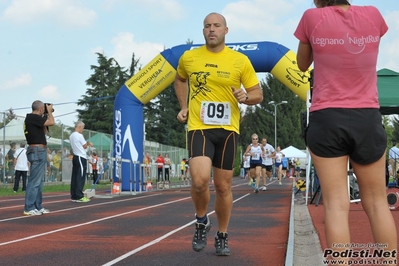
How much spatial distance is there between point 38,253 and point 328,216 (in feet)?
12.4

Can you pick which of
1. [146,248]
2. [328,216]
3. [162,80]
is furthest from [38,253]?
[162,80]

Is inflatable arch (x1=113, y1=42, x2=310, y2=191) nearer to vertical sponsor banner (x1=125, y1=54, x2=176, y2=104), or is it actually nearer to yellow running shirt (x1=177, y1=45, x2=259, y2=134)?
vertical sponsor banner (x1=125, y1=54, x2=176, y2=104)

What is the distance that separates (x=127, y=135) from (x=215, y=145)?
49.0 feet

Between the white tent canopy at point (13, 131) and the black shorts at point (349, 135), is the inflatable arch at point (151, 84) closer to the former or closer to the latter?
the white tent canopy at point (13, 131)

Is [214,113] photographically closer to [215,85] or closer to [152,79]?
[215,85]

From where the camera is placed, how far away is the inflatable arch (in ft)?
64.6

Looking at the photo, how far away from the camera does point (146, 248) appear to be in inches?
279

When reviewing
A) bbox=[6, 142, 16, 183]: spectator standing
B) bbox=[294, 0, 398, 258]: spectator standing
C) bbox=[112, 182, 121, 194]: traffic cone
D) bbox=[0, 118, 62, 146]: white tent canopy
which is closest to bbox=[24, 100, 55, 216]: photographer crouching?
bbox=[112, 182, 121, 194]: traffic cone

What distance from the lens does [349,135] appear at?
153 inches

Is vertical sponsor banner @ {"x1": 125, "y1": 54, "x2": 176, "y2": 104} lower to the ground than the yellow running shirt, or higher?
higher

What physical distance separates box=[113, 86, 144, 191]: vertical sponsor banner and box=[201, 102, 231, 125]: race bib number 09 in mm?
14672

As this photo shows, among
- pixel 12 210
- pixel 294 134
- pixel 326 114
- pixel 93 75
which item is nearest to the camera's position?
pixel 326 114

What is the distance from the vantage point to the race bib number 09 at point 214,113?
6.14 meters

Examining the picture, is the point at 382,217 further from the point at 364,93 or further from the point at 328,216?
the point at 364,93
